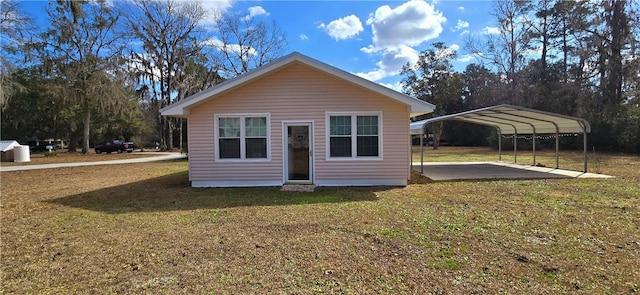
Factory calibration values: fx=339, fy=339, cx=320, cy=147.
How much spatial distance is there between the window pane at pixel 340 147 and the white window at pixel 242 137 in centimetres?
178

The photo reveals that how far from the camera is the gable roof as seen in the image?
863 cm

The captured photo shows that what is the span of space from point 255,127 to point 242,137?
1.47 ft

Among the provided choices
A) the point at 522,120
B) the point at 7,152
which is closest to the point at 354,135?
the point at 522,120

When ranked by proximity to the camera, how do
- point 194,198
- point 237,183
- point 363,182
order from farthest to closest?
point 237,183 → point 363,182 → point 194,198

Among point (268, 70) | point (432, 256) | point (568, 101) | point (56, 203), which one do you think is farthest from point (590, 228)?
point (568, 101)

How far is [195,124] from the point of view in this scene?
30.3 feet

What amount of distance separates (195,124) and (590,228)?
874cm

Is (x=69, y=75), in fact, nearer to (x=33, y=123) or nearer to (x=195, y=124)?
(x=33, y=123)

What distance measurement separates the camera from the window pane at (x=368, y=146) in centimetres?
920

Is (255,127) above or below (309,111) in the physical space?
below

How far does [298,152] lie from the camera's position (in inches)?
375

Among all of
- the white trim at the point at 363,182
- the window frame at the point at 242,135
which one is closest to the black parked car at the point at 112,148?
the window frame at the point at 242,135

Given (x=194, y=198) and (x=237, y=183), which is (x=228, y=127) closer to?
(x=237, y=183)

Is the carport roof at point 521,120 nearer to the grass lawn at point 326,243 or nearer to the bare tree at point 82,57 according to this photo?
the grass lawn at point 326,243
